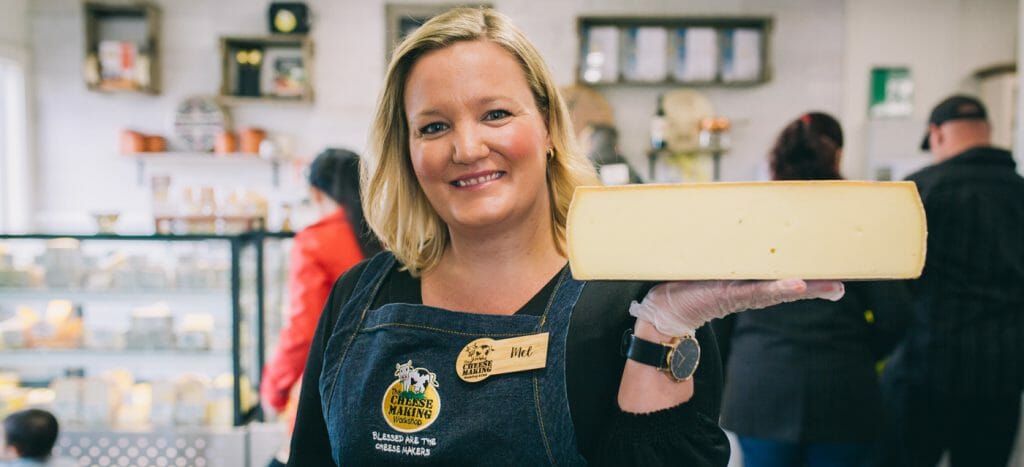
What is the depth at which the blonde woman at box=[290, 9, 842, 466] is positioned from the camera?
2.89 feet

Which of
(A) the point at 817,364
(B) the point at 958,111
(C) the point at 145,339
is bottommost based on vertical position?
(C) the point at 145,339

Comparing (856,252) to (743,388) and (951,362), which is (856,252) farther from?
(951,362)

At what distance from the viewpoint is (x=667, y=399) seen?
0.87m

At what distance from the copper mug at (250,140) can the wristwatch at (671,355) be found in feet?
15.8

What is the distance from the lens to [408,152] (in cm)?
125

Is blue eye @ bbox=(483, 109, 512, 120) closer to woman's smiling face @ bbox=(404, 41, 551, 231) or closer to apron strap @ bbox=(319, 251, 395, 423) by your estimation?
woman's smiling face @ bbox=(404, 41, 551, 231)

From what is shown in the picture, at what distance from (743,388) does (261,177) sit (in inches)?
169

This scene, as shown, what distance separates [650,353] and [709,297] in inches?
4.0

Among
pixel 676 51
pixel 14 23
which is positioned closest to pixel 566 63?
pixel 676 51

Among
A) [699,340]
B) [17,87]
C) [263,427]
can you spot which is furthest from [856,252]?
[17,87]

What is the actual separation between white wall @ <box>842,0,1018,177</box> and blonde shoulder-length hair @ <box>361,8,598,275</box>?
475 centimetres

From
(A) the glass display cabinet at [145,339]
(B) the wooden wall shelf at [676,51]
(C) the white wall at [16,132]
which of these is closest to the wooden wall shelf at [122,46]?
(C) the white wall at [16,132]

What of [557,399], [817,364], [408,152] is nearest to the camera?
[557,399]

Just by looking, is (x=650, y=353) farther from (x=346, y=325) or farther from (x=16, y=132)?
(x=16, y=132)
